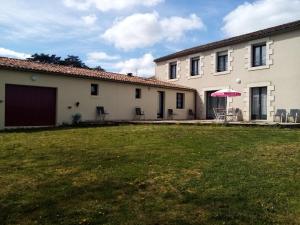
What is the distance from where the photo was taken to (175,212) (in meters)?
4.50

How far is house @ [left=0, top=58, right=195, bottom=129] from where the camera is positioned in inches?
632

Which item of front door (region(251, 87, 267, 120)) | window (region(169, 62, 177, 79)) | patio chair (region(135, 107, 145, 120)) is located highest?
window (region(169, 62, 177, 79))

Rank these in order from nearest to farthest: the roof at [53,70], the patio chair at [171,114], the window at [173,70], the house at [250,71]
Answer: the roof at [53,70] → the house at [250,71] → the patio chair at [171,114] → the window at [173,70]

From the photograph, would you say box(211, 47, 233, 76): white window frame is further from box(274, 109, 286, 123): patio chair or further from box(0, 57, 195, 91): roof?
box(274, 109, 286, 123): patio chair

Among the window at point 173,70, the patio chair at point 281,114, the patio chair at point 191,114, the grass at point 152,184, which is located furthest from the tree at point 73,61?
the grass at point 152,184

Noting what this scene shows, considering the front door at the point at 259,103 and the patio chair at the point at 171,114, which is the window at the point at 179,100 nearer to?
the patio chair at the point at 171,114

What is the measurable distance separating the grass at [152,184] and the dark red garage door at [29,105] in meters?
7.28

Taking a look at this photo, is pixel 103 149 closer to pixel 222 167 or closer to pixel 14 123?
pixel 222 167

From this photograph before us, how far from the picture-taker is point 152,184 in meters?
5.67

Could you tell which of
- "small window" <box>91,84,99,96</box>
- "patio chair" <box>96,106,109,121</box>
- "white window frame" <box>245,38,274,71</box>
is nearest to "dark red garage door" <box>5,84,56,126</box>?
"small window" <box>91,84,99,96</box>

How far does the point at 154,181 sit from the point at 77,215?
1704mm

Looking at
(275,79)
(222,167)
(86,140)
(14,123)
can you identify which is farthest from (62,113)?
(222,167)

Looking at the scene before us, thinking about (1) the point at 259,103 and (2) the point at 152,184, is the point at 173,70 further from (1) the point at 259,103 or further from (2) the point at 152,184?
(2) the point at 152,184

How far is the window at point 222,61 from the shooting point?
22266mm
